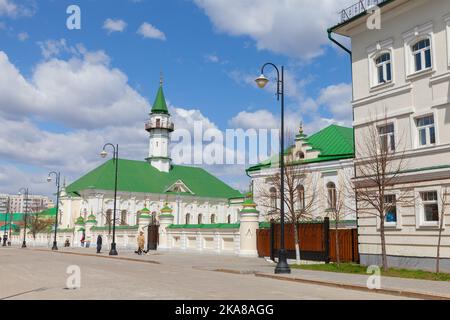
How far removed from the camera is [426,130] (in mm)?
19734

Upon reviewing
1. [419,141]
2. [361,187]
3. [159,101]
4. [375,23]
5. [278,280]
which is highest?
[159,101]

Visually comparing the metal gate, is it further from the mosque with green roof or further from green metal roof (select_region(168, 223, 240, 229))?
the mosque with green roof

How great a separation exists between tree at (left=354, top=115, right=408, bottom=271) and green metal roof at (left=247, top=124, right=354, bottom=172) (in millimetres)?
16957

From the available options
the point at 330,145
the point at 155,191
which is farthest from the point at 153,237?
the point at 155,191

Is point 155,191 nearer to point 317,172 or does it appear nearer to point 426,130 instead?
point 317,172

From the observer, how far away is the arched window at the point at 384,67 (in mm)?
21500

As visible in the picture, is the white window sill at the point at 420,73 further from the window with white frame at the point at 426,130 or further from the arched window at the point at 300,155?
the arched window at the point at 300,155

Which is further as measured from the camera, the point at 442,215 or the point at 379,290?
the point at 442,215

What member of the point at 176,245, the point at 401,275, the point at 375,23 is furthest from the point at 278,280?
the point at 176,245

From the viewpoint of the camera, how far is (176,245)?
38.3 metres

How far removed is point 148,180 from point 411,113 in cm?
6414

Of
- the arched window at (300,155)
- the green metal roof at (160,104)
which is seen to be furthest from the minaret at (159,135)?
Answer: the arched window at (300,155)
